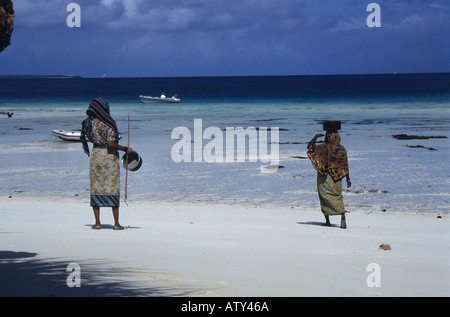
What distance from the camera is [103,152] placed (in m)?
9.54

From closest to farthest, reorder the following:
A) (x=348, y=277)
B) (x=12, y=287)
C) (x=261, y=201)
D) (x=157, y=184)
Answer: (x=12, y=287) → (x=348, y=277) → (x=261, y=201) → (x=157, y=184)

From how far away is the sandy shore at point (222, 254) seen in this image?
646 cm

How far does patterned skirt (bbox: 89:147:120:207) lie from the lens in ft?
31.3

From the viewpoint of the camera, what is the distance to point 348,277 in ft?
23.0

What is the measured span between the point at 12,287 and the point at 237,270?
2148 mm

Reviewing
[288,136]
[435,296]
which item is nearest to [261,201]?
[435,296]

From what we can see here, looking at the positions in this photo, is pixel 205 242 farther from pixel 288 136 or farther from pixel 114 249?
pixel 288 136

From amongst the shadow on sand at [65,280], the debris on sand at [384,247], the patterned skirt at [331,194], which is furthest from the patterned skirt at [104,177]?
the debris on sand at [384,247]

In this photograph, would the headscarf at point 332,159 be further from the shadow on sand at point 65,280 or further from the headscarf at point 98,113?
the shadow on sand at point 65,280
